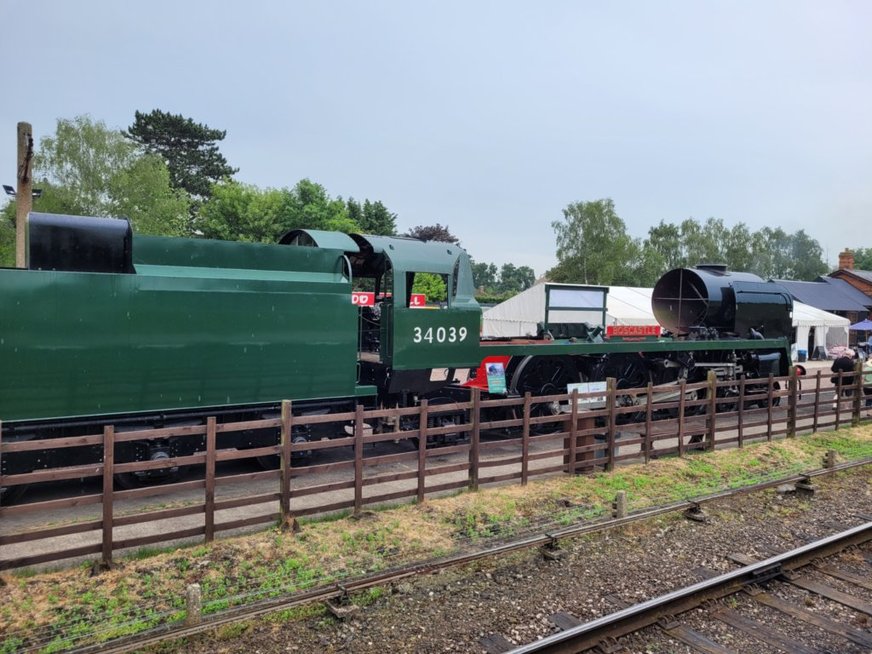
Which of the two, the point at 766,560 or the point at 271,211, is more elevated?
the point at 271,211

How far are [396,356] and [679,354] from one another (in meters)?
7.81

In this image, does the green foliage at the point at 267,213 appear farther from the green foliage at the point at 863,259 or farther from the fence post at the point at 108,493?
the green foliage at the point at 863,259

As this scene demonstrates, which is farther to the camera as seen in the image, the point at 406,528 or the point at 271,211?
the point at 271,211

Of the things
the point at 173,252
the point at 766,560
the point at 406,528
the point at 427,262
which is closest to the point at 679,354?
the point at 427,262

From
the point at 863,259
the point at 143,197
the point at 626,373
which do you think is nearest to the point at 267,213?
the point at 143,197

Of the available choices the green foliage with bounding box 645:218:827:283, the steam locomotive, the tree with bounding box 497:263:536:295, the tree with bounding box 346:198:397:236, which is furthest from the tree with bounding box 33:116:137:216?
the tree with bounding box 497:263:536:295

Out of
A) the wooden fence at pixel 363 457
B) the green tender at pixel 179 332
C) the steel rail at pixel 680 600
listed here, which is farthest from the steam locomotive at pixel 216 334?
the steel rail at pixel 680 600

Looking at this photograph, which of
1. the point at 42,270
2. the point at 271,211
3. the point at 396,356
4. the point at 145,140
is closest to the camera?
the point at 42,270

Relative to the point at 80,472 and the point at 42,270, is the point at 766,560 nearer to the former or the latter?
the point at 80,472

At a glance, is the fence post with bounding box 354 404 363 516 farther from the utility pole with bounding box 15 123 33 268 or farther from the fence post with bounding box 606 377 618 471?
the utility pole with bounding box 15 123 33 268

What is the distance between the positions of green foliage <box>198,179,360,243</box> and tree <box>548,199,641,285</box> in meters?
25.2

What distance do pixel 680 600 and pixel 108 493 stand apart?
5009mm

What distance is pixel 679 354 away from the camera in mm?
14445

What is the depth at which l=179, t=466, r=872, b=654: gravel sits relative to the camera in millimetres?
4629
